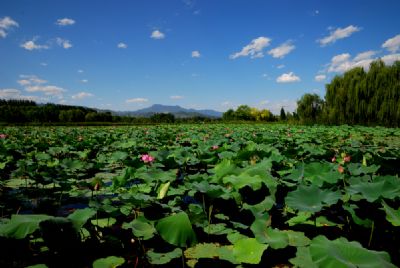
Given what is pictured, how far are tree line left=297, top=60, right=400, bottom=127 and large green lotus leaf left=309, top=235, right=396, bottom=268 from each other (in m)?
20.6

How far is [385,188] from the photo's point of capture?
1.92 meters

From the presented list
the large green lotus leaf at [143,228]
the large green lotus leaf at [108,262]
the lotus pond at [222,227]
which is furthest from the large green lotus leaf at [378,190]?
the large green lotus leaf at [108,262]

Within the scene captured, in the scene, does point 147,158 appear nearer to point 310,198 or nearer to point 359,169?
point 310,198

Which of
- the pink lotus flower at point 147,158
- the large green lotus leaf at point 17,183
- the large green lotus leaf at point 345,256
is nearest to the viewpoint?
the large green lotus leaf at point 345,256

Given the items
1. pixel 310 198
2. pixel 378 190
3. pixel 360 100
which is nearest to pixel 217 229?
pixel 310 198

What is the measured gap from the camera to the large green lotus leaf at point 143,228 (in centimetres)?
184

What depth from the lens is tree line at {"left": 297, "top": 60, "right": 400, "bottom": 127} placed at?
1853 centimetres

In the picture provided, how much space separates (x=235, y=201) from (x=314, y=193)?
2.76 ft

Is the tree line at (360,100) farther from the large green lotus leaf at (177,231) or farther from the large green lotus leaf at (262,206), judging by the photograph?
the large green lotus leaf at (177,231)

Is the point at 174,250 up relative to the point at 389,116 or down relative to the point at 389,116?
down

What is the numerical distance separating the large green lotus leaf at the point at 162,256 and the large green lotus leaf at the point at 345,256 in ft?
2.93

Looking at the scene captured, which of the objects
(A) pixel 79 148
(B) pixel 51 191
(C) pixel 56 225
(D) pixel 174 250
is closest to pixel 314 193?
(D) pixel 174 250

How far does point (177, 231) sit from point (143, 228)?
444mm

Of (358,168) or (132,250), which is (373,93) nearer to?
(358,168)
